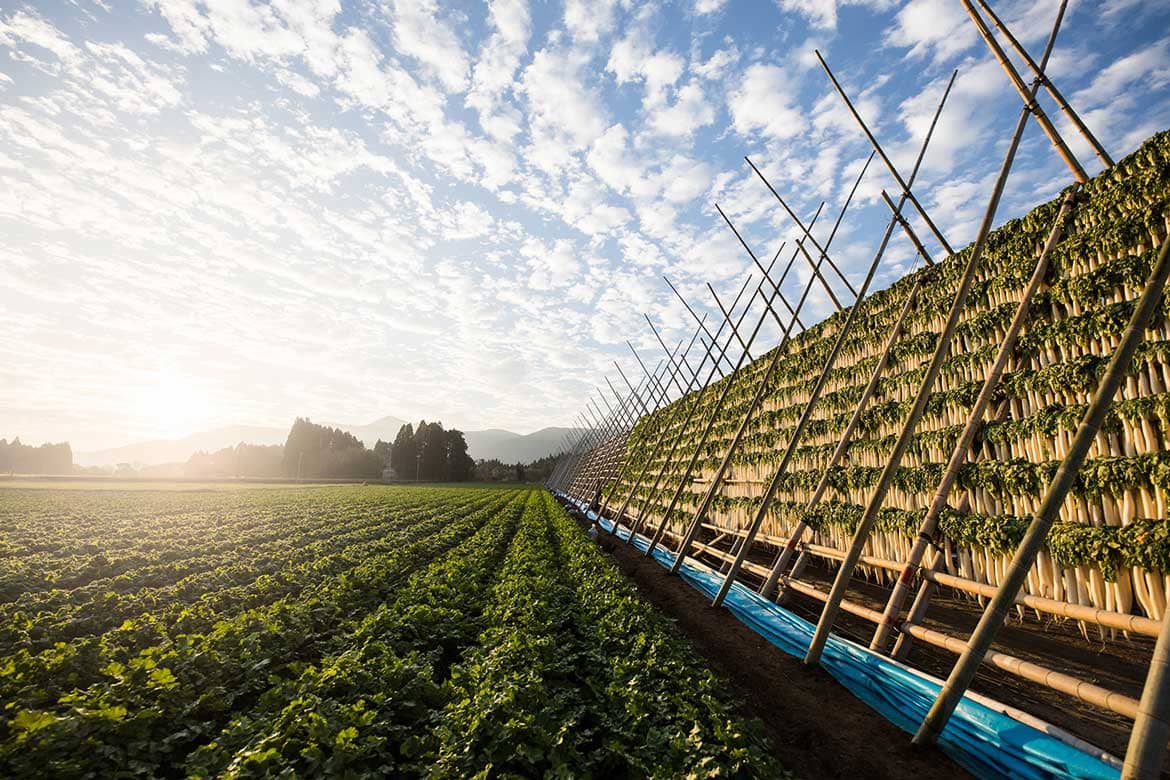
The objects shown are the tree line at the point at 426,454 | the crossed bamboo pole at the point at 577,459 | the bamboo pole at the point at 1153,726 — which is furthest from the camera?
the tree line at the point at 426,454

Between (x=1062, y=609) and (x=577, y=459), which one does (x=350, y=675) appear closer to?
(x=1062, y=609)

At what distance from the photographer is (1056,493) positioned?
4887 millimetres

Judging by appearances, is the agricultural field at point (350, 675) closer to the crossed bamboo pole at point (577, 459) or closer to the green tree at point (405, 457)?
the crossed bamboo pole at point (577, 459)

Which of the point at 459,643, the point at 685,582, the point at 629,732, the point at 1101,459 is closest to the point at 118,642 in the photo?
the point at 459,643

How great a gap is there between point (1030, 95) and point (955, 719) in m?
9.38

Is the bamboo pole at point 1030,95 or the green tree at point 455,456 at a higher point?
the bamboo pole at point 1030,95

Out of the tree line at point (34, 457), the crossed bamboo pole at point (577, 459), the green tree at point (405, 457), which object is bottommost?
Answer: the tree line at point (34, 457)

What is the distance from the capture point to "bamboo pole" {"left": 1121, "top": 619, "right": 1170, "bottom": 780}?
3754 millimetres

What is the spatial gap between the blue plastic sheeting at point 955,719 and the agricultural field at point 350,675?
218 cm

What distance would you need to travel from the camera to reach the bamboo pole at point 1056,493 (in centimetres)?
464

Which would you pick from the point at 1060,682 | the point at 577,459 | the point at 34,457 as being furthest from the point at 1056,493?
the point at 34,457

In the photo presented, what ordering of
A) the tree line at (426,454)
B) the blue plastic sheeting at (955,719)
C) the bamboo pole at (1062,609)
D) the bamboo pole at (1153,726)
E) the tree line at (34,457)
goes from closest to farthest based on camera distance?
the bamboo pole at (1153,726)
the blue plastic sheeting at (955,719)
the bamboo pole at (1062,609)
the tree line at (426,454)
the tree line at (34,457)

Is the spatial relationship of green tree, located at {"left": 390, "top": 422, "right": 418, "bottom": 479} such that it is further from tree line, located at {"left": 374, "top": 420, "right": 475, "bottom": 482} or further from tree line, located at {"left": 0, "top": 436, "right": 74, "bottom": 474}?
tree line, located at {"left": 0, "top": 436, "right": 74, "bottom": 474}

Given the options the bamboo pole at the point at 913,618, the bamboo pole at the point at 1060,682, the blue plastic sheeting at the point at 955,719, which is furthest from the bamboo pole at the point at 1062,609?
the blue plastic sheeting at the point at 955,719
